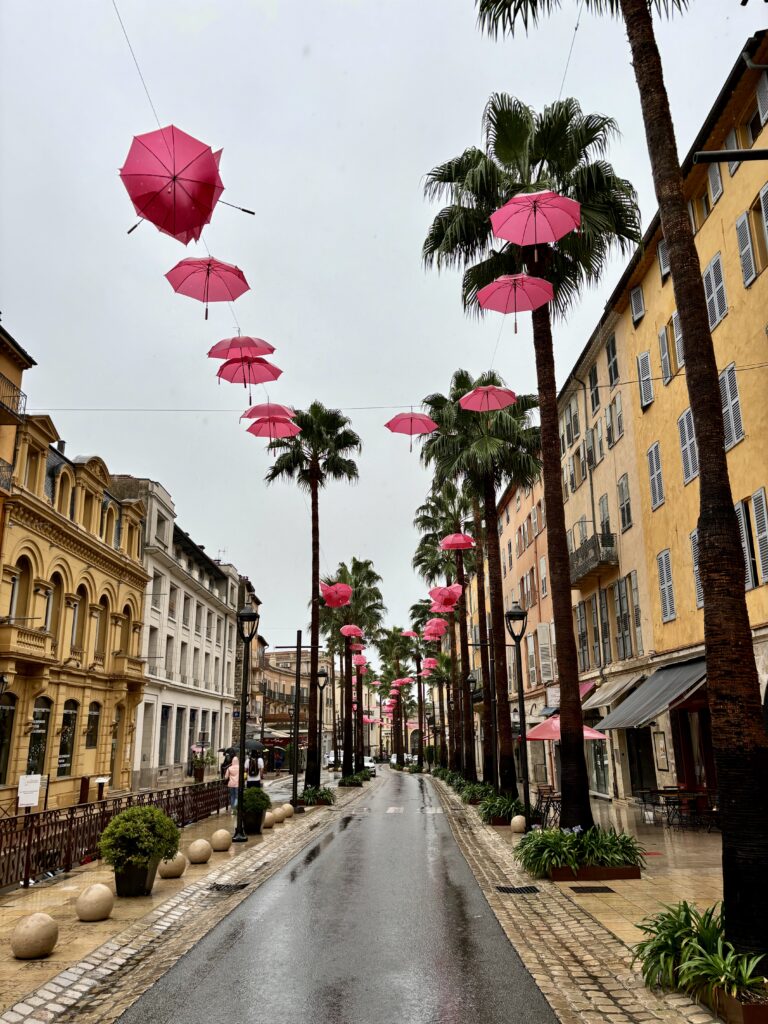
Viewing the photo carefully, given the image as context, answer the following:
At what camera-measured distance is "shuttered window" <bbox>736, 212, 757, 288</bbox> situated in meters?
17.2

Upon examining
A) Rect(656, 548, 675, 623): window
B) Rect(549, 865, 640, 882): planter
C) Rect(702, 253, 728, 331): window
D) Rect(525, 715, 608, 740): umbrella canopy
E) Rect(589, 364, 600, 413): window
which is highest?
Rect(589, 364, 600, 413): window

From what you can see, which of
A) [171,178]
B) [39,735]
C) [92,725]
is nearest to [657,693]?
[171,178]

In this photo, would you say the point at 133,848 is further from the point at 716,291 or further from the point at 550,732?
the point at 716,291

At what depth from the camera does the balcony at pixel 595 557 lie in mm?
27422

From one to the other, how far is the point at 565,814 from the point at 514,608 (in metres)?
7.25

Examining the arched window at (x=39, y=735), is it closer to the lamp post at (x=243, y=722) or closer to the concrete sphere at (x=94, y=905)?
the lamp post at (x=243, y=722)

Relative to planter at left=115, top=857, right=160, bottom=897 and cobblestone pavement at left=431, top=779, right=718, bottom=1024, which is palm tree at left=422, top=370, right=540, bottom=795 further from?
planter at left=115, top=857, right=160, bottom=897

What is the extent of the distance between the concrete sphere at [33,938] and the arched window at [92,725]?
81.2 ft

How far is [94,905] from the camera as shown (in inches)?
Answer: 388

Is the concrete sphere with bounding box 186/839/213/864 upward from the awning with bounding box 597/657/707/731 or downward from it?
downward

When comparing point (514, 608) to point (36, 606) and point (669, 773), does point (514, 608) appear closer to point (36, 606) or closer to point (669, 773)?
point (669, 773)

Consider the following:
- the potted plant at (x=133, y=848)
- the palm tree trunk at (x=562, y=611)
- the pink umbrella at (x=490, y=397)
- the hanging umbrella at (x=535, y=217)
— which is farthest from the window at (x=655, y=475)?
the potted plant at (x=133, y=848)

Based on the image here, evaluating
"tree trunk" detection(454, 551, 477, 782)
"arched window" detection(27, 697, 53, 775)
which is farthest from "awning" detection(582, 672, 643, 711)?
"arched window" detection(27, 697, 53, 775)

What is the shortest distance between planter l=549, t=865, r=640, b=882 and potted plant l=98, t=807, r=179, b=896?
19.7ft
